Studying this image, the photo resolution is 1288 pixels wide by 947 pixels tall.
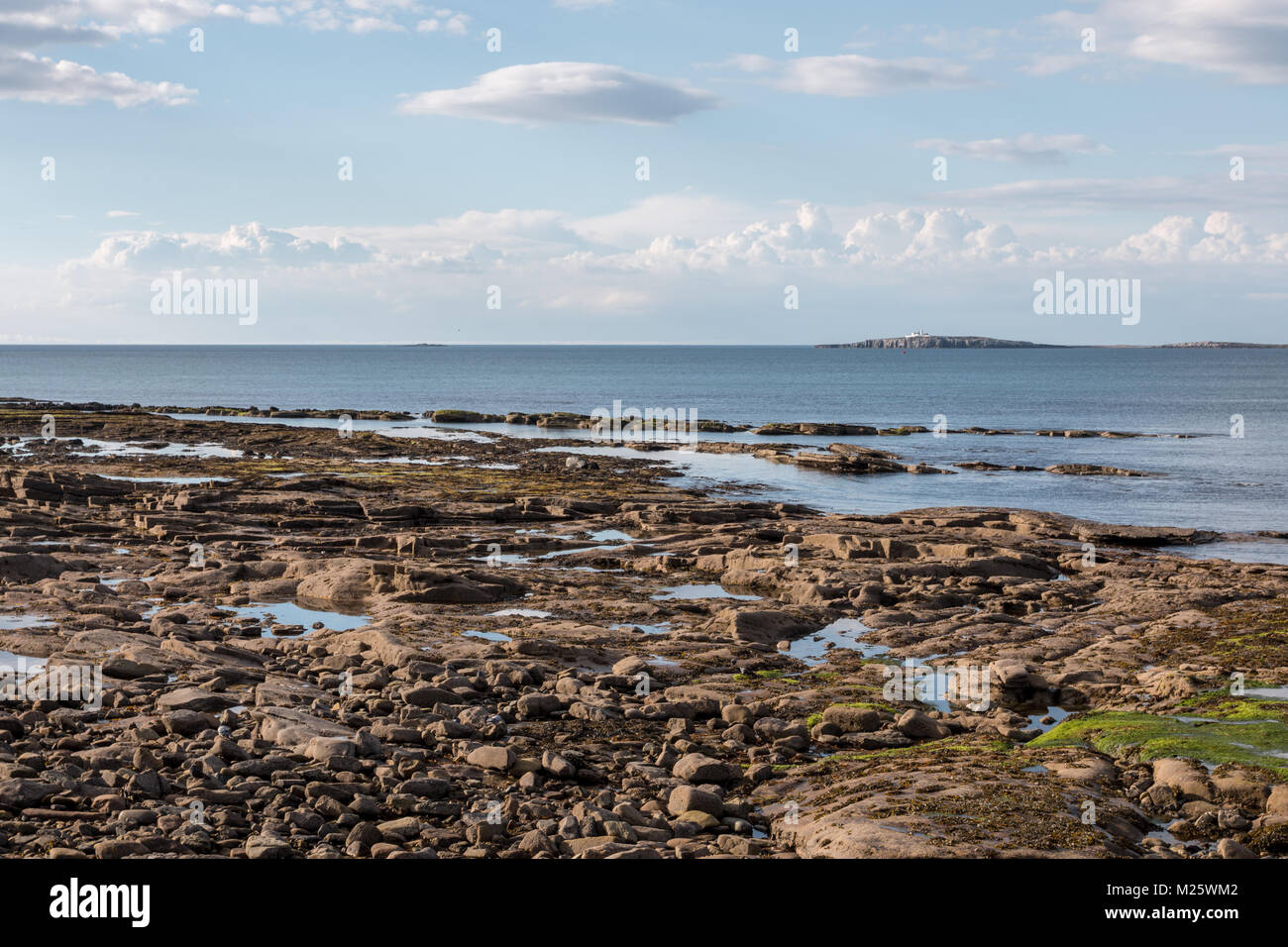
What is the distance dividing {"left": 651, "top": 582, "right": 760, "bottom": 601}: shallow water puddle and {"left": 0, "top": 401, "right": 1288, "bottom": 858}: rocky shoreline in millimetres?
166

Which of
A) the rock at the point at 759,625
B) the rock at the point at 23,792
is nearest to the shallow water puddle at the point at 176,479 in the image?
the rock at the point at 759,625

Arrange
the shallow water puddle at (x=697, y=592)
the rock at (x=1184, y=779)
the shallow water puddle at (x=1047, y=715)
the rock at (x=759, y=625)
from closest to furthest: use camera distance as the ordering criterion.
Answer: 1. the rock at (x=1184, y=779)
2. the shallow water puddle at (x=1047, y=715)
3. the rock at (x=759, y=625)
4. the shallow water puddle at (x=697, y=592)

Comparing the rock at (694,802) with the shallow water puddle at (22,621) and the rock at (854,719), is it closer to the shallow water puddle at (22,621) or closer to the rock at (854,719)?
the rock at (854,719)

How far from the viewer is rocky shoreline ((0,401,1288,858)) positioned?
14.2 meters

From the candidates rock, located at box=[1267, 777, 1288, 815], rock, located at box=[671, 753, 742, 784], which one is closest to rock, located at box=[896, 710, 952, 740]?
rock, located at box=[671, 753, 742, 784]

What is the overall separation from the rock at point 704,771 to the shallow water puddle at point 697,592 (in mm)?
15766

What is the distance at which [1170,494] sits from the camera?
6294 cm

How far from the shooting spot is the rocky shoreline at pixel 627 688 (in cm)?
1416

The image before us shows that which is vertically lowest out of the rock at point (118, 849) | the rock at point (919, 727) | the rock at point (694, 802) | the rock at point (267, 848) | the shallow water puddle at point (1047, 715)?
the shallow water puddle at point (1047, 715)

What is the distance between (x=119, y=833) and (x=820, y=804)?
30.3 ft

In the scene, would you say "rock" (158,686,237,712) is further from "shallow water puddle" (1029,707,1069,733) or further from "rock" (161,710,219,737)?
"shallow water puddle" (1029,707,1069,733)

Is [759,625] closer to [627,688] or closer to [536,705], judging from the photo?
[627,688]

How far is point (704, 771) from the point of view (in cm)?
1653
